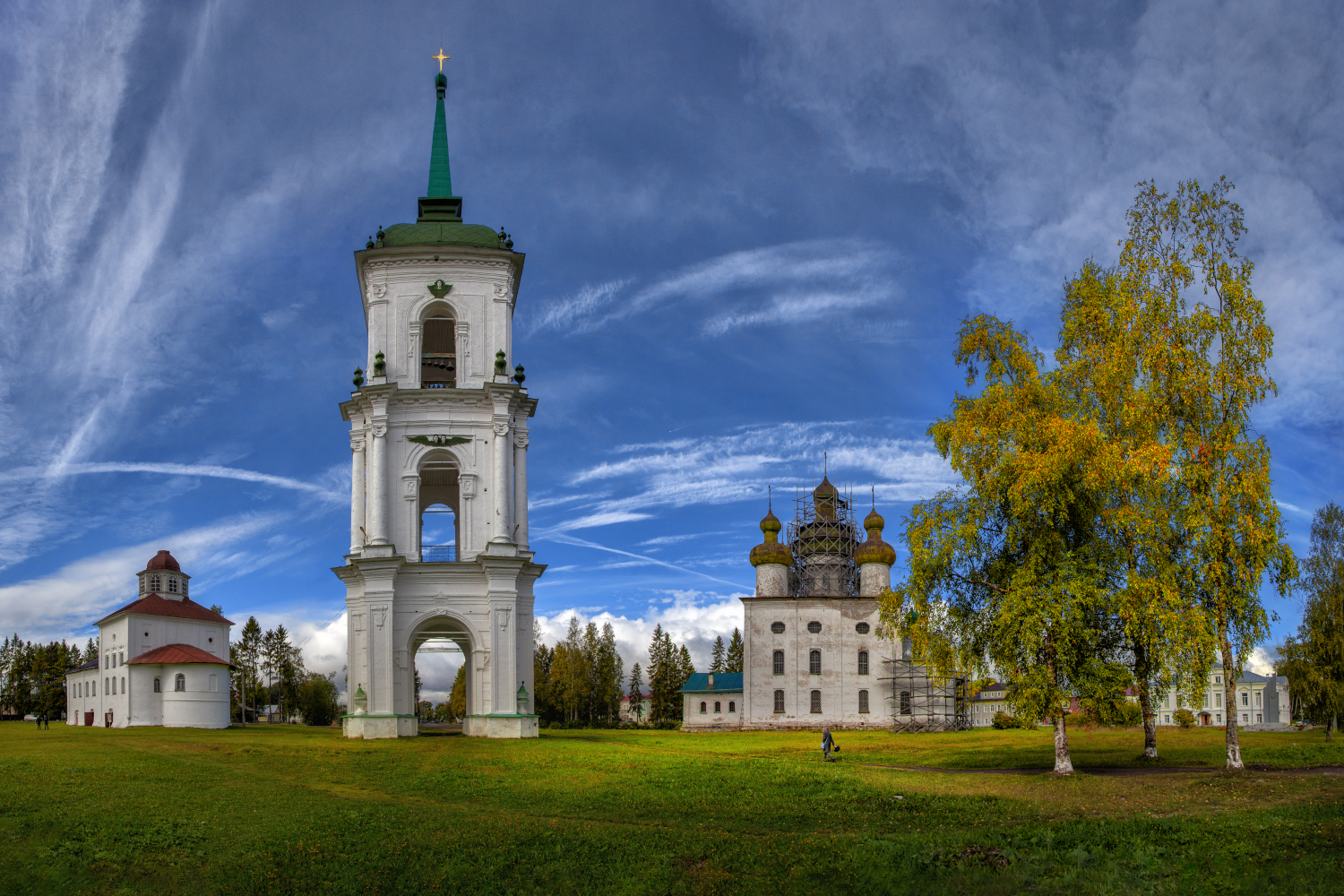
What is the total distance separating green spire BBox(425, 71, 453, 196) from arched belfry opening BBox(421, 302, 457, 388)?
5549mm

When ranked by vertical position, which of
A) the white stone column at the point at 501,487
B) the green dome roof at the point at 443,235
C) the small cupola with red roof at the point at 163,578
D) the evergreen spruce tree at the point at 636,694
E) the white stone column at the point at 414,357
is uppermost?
the green dome roof at the point at 443,235

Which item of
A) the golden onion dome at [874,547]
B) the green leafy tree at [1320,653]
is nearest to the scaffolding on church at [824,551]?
the golden onion dome at [874,547]

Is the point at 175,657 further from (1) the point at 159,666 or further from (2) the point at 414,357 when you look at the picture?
(2) the point at 414,357

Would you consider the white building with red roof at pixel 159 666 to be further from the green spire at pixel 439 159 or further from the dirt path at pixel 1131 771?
the dirt path at pixel 1131 771

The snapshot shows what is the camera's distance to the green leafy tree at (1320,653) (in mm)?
40844

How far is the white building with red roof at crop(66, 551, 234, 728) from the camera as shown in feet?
187

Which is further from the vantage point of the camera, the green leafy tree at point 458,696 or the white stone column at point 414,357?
the green leafy tree at point 458,696

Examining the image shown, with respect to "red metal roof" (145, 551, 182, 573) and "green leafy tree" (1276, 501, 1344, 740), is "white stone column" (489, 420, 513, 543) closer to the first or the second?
"green leafy tree" (1276, 501, 1344, 740)

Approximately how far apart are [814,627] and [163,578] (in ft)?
150

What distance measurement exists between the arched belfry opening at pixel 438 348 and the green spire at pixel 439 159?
555cm

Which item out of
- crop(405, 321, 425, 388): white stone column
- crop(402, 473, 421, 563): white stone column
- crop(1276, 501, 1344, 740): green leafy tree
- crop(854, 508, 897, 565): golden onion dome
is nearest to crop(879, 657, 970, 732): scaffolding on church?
crop(854, 508, 897, 565): golden onion dome

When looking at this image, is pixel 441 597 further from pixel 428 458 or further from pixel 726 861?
pixel 726 861

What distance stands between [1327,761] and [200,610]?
63218mm

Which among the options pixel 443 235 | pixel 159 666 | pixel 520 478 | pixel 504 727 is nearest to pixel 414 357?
pixel 443 235
